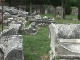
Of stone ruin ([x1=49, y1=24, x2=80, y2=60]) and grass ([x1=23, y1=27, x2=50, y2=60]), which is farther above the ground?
stone ruin ([x1=49, y1=24, x2=80, y2=60])

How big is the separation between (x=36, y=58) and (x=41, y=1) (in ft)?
100

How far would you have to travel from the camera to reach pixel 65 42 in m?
7.67

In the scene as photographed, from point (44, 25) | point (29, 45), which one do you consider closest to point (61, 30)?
point (29, 45)

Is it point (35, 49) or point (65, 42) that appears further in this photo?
point (35, 49)

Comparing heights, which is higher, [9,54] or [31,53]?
[9,54]

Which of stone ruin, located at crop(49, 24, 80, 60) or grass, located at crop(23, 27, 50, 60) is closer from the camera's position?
stone ruin, located at crop(49, 24, 80, 60)

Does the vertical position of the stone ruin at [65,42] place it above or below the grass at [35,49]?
above

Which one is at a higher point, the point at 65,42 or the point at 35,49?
the point at 65,42

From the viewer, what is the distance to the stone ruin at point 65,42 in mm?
6773

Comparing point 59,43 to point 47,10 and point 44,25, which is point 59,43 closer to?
point 44,25

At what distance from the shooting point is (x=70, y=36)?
8.02 meters

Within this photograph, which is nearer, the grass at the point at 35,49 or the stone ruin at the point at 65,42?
the stone ruin at the point at 65,42

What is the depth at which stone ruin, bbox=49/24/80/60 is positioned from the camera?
22.2 ft

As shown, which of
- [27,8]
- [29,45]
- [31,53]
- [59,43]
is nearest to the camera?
[59,43]
